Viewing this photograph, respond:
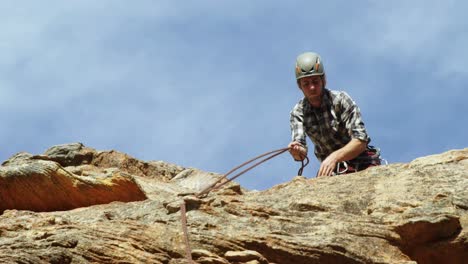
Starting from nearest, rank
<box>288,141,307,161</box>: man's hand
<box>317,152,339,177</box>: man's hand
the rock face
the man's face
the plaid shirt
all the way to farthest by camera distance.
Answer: the rock face
<box>317,152,339,177</box>: man's hand
<box>288,141,307,161</box>: man's hand
the plaid shirt
the man's face

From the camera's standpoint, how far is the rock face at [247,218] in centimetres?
1455

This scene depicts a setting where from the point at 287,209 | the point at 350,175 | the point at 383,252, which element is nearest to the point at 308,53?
the point at 350,175

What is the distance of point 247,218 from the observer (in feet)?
52.2

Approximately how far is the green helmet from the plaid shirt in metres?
0.46

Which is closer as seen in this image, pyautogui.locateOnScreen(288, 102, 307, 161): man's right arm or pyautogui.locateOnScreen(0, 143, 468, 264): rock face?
pyautogui.locateOnScreen(0, 143, 468, 264): rock face

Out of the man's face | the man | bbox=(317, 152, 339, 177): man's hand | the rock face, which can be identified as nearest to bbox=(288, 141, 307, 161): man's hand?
the man

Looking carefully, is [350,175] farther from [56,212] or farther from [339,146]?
[56,212]

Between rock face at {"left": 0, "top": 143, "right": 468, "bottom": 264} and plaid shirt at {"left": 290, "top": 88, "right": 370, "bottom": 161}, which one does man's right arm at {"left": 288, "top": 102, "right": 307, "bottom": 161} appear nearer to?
plaid shirt at {"left": 290, "top": 88, "right": 370, "bottom": 161}

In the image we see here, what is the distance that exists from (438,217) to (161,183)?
24.4ft

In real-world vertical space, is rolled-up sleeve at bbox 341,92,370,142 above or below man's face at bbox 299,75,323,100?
below

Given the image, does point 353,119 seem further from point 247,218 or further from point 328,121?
point 247,218

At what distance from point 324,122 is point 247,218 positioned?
5401 millimetres

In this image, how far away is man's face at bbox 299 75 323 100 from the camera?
20.6 meters

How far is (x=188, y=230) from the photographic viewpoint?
49.9 ft
